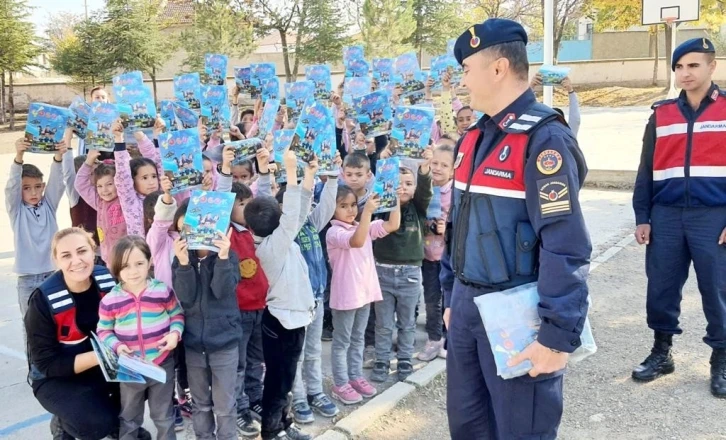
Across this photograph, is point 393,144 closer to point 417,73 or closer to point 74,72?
point 417,73

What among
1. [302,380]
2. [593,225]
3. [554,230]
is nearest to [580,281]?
[554,230]

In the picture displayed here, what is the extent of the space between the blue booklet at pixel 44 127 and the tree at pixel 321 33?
2567 centimetres

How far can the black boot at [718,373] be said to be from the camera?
13.0ft

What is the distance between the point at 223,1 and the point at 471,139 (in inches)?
1089

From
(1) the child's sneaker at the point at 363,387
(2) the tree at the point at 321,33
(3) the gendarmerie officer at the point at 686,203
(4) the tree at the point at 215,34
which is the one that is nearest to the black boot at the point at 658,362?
(3) the gendarmerie officer at the point at 686,203

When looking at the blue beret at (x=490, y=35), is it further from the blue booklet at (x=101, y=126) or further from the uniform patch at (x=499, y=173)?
the blue booklet at (x=101, y=126)

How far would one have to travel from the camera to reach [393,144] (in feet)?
13.7

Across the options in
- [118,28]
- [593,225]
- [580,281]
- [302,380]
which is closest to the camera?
[580,281]

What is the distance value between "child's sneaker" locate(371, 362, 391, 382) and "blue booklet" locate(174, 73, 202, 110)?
2.43 m

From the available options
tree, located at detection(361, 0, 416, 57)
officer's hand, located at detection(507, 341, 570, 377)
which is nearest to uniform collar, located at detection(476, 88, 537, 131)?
officer's hand, located at detection(507, 341, 570, 377)

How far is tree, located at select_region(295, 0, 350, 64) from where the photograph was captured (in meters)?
29.1

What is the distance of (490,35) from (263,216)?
5.30 feet

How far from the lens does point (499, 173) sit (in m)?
2.31

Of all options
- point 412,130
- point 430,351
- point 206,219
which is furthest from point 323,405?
point 412,130
